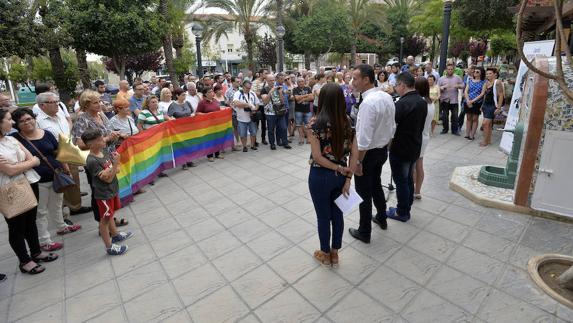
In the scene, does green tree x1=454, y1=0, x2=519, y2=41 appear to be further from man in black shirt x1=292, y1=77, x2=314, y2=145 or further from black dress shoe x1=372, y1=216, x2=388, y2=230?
black dress shoe x1=372, y1=216, x2=388, y2=230

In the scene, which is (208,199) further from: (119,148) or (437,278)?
(437,278)

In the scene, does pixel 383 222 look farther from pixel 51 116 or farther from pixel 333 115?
pixel 51 116

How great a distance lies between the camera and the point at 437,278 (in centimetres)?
308

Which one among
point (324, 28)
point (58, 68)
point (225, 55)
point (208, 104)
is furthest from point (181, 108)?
point (225, 55)

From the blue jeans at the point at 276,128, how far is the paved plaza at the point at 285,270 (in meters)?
3.10

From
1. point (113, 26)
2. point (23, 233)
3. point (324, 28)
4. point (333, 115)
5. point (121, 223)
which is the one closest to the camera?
point (333, 115)

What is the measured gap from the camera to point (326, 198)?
2.99 meters

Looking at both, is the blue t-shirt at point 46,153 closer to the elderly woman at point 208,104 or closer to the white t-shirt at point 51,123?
the white t-shirt at point 51,123

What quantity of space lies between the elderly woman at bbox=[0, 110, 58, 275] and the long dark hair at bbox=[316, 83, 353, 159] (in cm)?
304

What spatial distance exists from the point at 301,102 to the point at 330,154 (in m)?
5.27

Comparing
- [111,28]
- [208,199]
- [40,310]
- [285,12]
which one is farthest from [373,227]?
[285,12]

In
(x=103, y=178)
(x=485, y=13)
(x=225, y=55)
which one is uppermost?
(x=225, y=55)

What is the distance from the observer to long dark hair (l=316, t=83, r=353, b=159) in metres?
2.74

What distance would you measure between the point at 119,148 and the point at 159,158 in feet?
4.17
